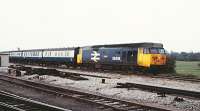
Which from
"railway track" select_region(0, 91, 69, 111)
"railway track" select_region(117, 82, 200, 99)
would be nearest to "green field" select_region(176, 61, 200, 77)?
"railway track" select_region(117, 82, 200, 99)

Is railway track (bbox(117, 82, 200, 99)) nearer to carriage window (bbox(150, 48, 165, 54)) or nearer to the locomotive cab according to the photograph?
the locomotive cab

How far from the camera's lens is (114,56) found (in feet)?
103

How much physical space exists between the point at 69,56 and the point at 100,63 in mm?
8491

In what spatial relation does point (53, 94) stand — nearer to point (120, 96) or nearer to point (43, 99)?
point (43, 99)

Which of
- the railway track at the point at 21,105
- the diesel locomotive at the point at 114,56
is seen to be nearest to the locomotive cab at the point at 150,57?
the diesel locomotive at the point at 114,56

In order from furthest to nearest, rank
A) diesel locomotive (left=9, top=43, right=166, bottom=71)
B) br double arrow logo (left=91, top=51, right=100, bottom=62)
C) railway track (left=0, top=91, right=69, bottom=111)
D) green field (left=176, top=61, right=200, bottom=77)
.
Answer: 1. green field (left=176, top=61, right=200, bottom=77)
2. br double arrow logo (left=91, top=51, right=100, bottom=62)
3. diesel locomotive (left=9, top=43, right=166, bottom=71)
4. railway track (left=0, top=91, right=69, bottom=111)

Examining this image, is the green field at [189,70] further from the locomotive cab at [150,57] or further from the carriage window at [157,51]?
the locomotive cab at [150,57]

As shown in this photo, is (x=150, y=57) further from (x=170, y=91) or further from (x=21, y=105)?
(x=21, y=105)

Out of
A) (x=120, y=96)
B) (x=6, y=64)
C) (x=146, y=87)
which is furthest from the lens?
(x=6, y=64)

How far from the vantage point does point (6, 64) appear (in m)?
32.2

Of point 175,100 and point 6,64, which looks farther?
point 6,64

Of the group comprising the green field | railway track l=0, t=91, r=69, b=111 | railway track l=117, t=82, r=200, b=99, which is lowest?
the green field

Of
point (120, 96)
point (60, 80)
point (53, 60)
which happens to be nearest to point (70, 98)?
point (120, 96)

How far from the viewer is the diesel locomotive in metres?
27.6
